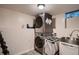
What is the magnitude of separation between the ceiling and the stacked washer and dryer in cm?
8

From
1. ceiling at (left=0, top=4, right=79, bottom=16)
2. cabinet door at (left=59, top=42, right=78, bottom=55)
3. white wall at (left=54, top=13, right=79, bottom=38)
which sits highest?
ceiling at (left=0, top=4, right=79, bottom=16)

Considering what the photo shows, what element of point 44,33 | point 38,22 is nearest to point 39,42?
point 44,33

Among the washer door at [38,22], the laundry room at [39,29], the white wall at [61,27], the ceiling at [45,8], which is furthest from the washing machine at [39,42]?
the ceiling at [45,8]

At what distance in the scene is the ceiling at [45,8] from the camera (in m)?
1.32

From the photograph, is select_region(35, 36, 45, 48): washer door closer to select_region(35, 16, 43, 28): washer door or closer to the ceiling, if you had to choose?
select_region(35, 16, 43, 28): washer door

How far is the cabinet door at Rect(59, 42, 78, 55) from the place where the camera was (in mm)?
1299

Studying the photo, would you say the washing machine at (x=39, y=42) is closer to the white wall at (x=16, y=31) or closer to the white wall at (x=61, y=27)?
the white wall at (x=16, y=31)

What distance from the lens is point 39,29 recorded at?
1.43 metres

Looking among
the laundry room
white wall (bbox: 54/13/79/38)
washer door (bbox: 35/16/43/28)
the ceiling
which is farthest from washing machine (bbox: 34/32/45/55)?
the ceiling

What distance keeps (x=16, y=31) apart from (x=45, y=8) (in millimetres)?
591

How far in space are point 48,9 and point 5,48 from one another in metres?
0.91

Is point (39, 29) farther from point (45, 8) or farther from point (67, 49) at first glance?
point (67, 49)
